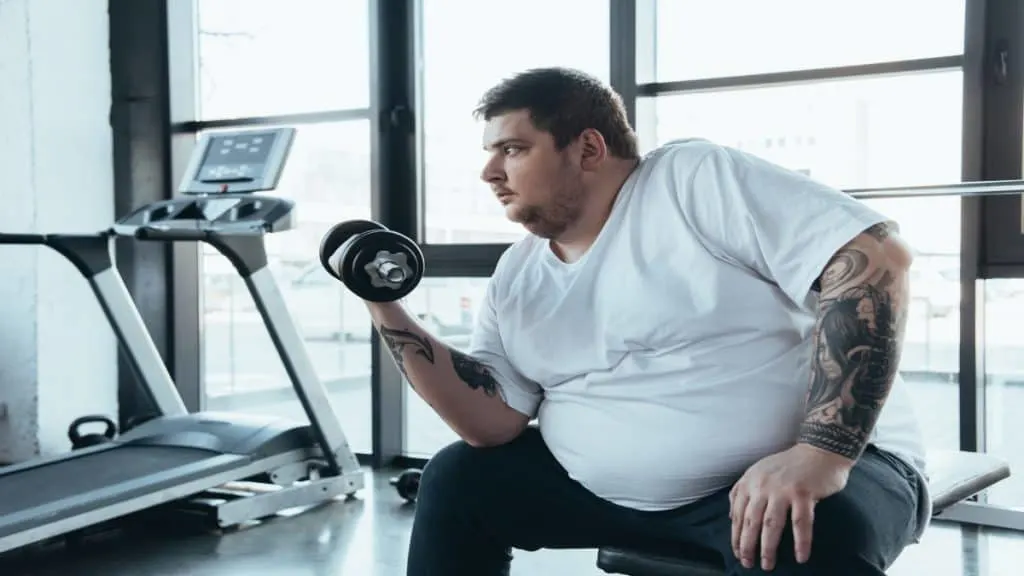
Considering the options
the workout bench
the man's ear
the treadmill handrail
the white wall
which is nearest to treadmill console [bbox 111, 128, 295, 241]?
the treadmill handrail

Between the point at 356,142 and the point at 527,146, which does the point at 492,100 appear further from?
the point at 356,142

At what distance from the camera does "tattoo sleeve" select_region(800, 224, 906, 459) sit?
3.76ft

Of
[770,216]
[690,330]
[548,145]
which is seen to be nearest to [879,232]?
[770,216]

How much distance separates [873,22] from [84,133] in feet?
8.93

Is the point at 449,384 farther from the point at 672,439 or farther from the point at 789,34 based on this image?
the point at 789,34

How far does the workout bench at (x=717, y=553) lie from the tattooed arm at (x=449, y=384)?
24cm

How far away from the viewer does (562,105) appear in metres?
1.47

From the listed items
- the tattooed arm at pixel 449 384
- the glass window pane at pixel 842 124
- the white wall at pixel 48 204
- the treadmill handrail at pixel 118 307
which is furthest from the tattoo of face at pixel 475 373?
the white wall at pixel 48 204

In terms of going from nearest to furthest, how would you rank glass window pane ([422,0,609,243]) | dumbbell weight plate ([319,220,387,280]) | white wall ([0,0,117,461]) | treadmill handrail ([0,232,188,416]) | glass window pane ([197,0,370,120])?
dumbbell weight plate ([319,220,387,280]), treadmill handrail ([0,232,188,416]), glass window pane ([422,0,609,243]), white wall ([0,0,117,461]), glass window pane ([197,0,370,120])

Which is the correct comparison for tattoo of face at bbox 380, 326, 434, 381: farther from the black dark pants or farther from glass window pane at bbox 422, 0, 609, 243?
glass window pane at bbox 422, 0, 609, 243

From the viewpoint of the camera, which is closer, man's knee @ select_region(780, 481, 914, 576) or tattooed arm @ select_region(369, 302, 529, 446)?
man's knee @ select_region(780, 481, 914, 576)

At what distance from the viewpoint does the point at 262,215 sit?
2871 mm

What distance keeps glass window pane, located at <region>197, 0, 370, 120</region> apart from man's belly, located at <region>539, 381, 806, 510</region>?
2.45 meters

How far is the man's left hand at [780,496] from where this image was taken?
107 centimetres
